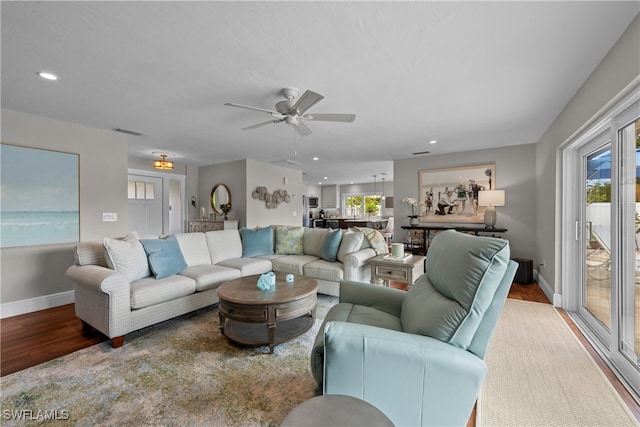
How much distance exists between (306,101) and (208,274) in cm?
213

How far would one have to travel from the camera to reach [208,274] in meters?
3.01

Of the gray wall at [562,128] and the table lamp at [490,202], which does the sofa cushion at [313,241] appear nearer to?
the table lamp at [490,202]

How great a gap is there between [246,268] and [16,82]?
2804 mm

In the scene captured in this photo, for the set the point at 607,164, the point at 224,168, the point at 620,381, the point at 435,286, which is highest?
the point at 224,168

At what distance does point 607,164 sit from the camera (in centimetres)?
234

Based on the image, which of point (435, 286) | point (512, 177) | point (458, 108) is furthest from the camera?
point (512, 177)

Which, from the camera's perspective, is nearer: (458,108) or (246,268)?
(458,108)

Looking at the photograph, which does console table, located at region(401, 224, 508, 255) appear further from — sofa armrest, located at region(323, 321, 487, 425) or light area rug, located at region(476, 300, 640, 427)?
sofa armrest, located at region(323, 321, 487, 425)

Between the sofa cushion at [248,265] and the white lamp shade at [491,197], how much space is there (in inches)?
149

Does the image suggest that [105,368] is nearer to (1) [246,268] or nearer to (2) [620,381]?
(1) [246,268]

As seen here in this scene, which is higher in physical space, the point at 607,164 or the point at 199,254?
the point at 607,164

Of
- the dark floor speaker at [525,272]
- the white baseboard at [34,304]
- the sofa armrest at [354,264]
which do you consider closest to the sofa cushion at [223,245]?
the sofa armrest at [354,264]

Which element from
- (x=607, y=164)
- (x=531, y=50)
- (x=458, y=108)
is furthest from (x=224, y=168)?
(x=607, y=164)

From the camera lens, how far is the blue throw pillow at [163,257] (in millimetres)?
2814
